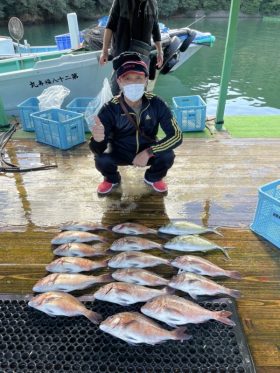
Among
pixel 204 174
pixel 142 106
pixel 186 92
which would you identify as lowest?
pixel 186 92

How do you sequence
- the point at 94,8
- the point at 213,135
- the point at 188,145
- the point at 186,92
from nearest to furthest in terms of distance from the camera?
the point at 188,145 < the point at 213,135 < the point at 186,92 < the point at 94,8

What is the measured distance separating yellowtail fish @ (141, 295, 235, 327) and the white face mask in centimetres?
179

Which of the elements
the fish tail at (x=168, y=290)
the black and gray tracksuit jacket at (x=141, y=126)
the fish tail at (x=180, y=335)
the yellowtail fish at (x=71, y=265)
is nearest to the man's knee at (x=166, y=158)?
the black and gray tracksuit jacket at (x=141, y=126)

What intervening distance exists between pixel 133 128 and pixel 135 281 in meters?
1.55

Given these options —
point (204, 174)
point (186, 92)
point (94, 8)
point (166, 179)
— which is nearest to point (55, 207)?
point (166, 179)

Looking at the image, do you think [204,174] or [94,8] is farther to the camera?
[94,8]

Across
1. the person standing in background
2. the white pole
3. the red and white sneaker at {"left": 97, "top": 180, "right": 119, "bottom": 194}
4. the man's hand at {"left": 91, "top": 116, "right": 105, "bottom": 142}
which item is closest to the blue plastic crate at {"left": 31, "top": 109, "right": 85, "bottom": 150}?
the person standing in background

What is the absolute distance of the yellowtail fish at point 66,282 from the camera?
2180 millimetres

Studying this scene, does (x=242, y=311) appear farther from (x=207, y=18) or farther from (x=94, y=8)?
(x=207, y=18)

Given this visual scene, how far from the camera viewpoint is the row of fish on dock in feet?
6.19

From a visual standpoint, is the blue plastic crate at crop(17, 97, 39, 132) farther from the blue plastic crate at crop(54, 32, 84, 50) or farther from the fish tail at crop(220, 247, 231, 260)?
the blue plastic crate at crop(54, 32, 84, 50)

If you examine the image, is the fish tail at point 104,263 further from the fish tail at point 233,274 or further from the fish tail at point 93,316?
the fish tail at point 233,274

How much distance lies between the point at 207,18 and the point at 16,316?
43.4 m

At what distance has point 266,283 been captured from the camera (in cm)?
234
